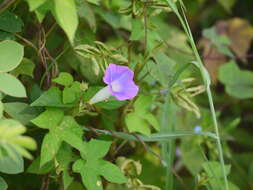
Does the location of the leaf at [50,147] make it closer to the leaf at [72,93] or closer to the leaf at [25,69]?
the leaf at [72,93]

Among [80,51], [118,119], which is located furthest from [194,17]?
[80,51]

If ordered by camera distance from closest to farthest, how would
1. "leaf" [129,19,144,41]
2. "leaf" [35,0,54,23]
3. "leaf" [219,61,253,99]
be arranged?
1. "leaf" [35,0,54,23]
2. "leaf" [129,19,144,41]
3. "leaf" [219,61,253,99]

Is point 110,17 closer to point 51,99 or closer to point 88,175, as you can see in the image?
point 51,99

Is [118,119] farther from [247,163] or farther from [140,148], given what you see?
[247,163]

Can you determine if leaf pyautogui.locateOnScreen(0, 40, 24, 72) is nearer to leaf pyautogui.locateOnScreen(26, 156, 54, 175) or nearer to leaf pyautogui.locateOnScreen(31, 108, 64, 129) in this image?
leaf pyautogui.locateOnScreen(31, 108, 64, 129)

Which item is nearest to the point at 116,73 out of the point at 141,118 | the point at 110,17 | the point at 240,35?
the point at 141,118

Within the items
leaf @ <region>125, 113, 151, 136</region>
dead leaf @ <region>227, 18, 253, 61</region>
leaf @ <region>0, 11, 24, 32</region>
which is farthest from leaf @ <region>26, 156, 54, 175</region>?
dead leaf @ <region>227, 18, 253, 61</region>
